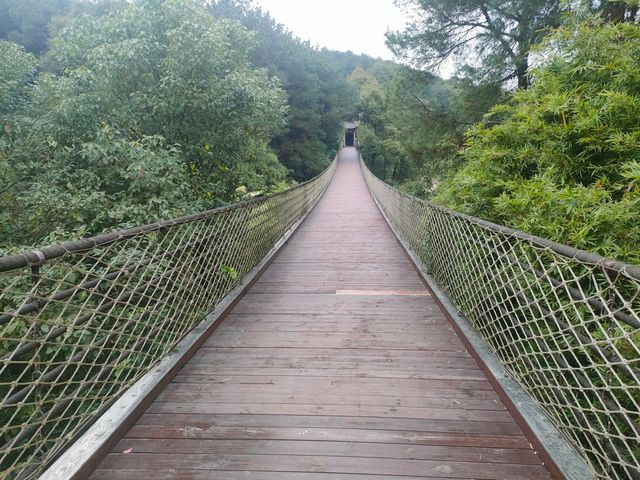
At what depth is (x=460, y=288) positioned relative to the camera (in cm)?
238

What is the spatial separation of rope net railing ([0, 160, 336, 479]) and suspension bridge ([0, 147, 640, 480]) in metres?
0.01

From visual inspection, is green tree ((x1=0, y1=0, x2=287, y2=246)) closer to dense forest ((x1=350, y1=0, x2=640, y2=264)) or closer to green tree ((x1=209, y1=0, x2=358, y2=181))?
dense forest ((x1=350, y1=0, x2=640, y2=264))

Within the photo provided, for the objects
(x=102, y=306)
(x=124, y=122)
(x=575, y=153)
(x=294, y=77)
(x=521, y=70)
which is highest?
(x=294, y=77)

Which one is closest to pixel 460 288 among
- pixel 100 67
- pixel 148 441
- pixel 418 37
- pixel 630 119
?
pixel 630 119

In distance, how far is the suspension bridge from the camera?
1.14 metres

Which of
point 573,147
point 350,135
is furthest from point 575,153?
point 350,135

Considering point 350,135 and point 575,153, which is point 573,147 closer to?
point 575,153

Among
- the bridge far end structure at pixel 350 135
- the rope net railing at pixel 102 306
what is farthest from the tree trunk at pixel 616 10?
the bridge far end structure at pixel 350 135

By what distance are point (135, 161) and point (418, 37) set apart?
6965mm

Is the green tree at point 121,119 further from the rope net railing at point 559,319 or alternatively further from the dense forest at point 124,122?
the rope net railing at point 559,319

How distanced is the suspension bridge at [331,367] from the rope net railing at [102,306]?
14mm

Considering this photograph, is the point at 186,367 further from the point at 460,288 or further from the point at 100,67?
the point at 100,67

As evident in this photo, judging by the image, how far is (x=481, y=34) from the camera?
6750 mm

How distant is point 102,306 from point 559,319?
78.8 inches
